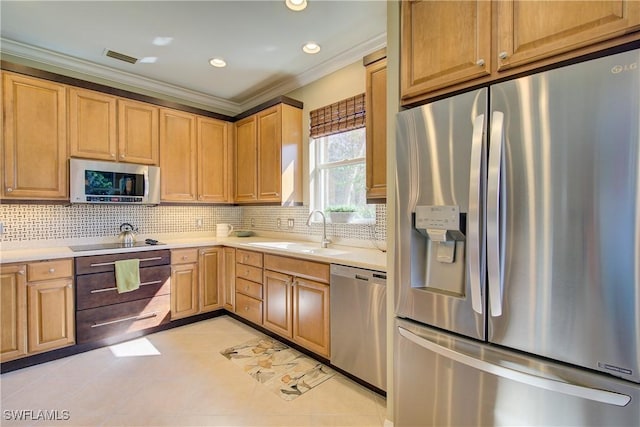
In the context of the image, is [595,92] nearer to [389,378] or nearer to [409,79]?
[409,79]

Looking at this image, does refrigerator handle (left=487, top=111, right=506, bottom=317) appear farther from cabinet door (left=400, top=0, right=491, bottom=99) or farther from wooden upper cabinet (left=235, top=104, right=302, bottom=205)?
wooden upper cabinet (left=235, top=104, right=302, bottom=205)

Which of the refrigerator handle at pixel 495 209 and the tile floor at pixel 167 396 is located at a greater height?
the refrigerator handle at pixel 495 209

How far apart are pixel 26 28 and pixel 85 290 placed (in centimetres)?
218

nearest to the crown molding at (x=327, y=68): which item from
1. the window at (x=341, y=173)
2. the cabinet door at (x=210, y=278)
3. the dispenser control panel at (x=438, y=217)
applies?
the window at (x=341, y=173)

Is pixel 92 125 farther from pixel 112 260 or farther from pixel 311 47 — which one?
pixel 311 47

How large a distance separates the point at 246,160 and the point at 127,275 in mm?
1769

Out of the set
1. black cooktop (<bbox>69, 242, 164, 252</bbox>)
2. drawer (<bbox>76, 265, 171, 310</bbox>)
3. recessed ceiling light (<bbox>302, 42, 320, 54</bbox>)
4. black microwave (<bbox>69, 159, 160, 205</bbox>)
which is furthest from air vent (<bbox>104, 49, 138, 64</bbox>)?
drawer (<bbox>76, 265, 171, 310</bbox>)

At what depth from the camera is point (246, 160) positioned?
379cm

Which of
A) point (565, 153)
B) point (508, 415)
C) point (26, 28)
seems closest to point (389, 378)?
point (508, 415)

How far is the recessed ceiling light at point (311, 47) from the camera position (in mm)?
2713

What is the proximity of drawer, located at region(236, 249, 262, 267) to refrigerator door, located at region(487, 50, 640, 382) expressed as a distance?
220cm

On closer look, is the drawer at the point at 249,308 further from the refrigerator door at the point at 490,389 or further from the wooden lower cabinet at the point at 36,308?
the refrigerator door at the point at 490,389

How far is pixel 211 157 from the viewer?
12.4 feet

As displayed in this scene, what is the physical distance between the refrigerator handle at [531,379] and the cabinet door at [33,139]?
3219 mm
